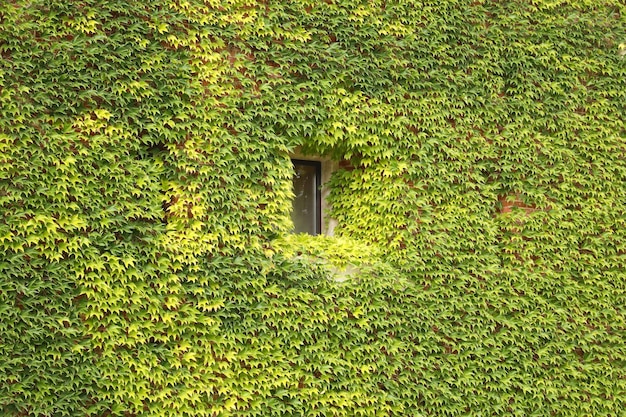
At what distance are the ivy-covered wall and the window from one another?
0.25m

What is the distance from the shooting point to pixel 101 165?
4.84m

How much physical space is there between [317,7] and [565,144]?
3017 mm

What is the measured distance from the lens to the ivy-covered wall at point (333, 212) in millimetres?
4668

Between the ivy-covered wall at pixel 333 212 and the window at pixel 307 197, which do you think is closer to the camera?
the ivy-covered wall at pixel 333 212

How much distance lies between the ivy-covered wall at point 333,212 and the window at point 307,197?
0.25 meters

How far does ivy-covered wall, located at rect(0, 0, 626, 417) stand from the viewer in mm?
4668

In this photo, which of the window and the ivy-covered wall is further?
the window

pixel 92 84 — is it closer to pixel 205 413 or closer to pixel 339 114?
pixel 339 114

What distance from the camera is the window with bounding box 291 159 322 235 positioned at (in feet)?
20.6

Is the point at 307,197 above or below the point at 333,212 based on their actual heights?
above

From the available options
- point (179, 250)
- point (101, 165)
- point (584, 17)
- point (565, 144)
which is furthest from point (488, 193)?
point (101, 165)

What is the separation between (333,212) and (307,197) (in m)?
0.31

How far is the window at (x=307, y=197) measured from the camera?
20.6 feet

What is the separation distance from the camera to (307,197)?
6383 millimetres
